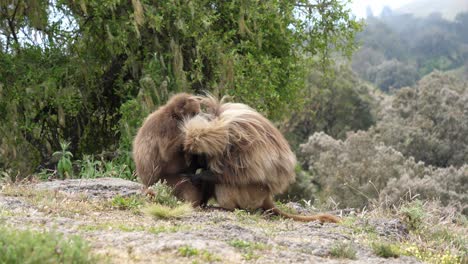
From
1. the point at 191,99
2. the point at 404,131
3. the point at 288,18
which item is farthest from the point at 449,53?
the point at 191,99

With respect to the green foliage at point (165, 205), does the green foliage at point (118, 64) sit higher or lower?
higher

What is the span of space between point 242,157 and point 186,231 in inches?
77.4

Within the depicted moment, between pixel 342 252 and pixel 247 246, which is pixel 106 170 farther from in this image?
pixel 342 252

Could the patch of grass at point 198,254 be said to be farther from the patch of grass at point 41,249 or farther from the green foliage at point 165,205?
the green foliage at point 165,205

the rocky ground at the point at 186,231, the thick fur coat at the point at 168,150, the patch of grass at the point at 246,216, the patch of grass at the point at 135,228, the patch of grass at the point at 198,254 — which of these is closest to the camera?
the patch of grass at the point at 198,254

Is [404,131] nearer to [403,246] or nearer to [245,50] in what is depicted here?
[245,50]

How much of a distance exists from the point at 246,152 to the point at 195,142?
53cm

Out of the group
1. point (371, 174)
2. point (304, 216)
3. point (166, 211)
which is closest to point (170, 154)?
point (166, 211)

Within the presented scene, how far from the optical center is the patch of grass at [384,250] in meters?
5.71

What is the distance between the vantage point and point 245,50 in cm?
1420

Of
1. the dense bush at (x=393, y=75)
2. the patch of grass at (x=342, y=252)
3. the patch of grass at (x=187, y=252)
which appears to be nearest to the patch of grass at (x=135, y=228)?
the patch of grass at (x=187, y=252)

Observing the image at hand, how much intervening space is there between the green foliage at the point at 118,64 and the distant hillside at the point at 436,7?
101m

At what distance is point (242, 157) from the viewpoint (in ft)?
24.6

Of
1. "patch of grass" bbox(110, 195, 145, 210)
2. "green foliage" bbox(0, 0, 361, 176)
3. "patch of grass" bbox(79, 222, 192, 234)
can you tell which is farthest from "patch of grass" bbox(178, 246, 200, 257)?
"green foliage" bbox(0, 0, 361, 176)
